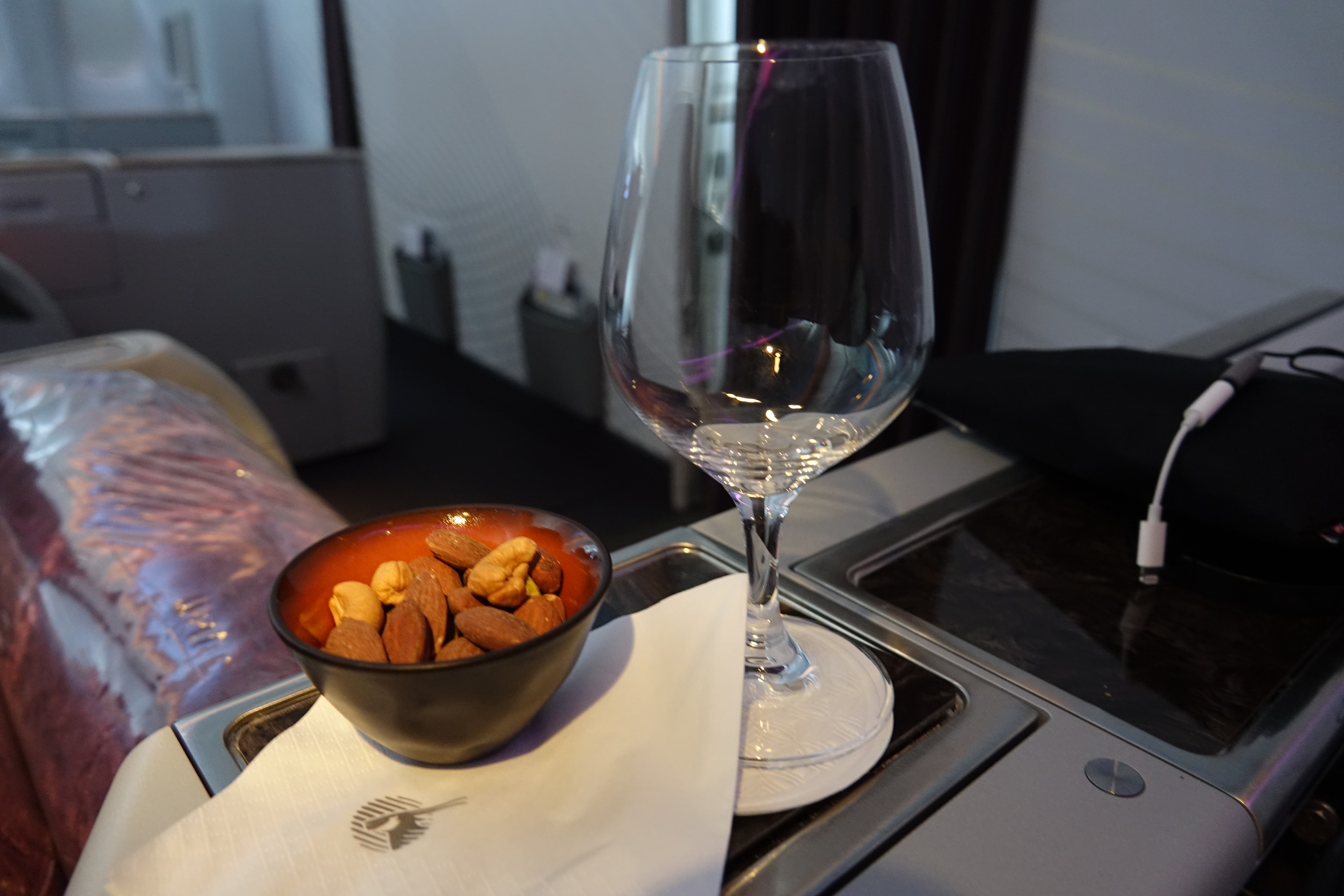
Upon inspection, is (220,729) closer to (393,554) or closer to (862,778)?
(393,554)

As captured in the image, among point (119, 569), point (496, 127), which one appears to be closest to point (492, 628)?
point (119, 569)

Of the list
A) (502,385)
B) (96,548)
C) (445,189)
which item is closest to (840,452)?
(96,548)

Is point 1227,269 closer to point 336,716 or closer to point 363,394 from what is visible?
point 336,716

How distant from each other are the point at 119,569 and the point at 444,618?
0.47 metres

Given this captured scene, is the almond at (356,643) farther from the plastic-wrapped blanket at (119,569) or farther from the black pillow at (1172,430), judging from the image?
the black pillow at (1172,430)

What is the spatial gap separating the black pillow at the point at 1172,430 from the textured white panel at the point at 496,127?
4.54 feet

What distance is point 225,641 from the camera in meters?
0.57

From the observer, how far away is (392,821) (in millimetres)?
273

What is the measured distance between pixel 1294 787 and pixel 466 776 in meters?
0.29

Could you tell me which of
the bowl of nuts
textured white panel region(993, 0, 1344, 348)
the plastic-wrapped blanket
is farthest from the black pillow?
textured white panel region(993, 0, 1344, 348)

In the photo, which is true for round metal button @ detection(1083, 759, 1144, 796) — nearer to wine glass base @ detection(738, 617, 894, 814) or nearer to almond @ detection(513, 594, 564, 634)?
wine glass base @ detection(738, 617, 894, 814)

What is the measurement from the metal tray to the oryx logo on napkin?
6cm

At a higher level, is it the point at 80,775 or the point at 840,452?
the point at 840,452

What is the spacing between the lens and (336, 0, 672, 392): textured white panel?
1975mm
